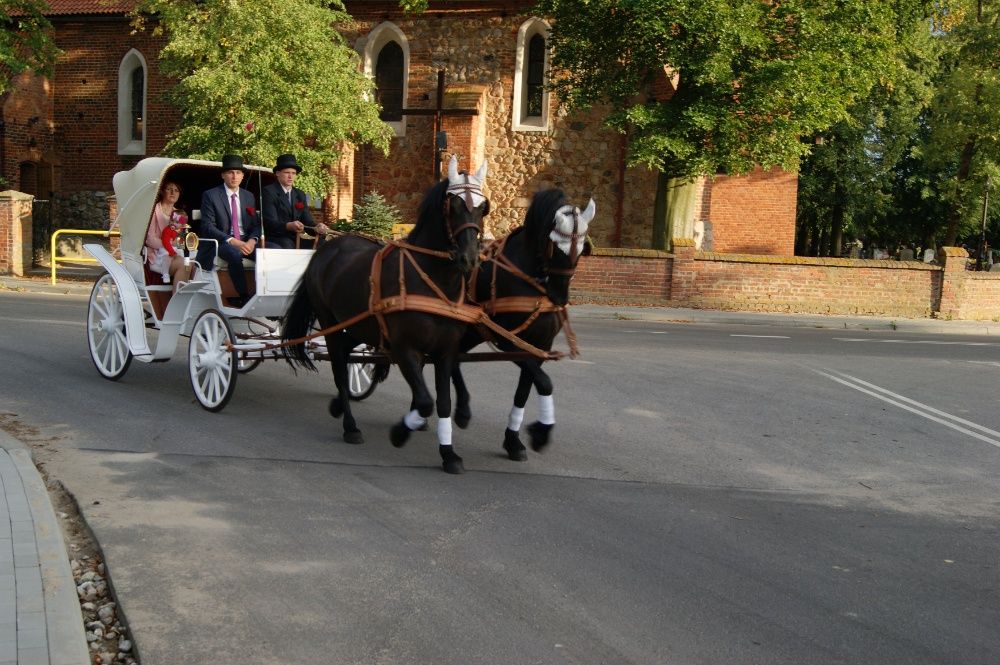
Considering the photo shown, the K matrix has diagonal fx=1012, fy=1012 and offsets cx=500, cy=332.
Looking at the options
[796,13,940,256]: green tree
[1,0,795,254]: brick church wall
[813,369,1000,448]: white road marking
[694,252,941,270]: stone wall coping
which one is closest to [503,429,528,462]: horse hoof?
[813,369,1000,448]: white road marking

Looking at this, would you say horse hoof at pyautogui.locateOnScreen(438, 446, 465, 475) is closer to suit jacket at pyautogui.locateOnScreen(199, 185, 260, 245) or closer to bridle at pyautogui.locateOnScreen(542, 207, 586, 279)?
bridle at pyautogui.locateOnScreen(542, 207, 586, 279)

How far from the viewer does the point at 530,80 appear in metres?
31.3

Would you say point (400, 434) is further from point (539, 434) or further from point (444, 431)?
point (539, 434)

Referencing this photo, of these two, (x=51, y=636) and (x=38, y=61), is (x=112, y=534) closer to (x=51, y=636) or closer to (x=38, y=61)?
(x=51, y=636)

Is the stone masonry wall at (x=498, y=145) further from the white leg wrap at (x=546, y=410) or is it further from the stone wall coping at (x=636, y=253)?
the white leg wrap at (x=546, y=410)

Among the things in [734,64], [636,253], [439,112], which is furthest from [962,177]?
[439,112]

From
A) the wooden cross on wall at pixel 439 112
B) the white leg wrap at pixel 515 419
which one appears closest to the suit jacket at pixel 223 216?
the white leg wrap at pixel 515 419

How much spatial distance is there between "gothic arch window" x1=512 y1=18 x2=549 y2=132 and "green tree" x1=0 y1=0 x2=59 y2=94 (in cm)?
1343

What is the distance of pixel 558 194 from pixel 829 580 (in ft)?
11.4

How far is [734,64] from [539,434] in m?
17.3

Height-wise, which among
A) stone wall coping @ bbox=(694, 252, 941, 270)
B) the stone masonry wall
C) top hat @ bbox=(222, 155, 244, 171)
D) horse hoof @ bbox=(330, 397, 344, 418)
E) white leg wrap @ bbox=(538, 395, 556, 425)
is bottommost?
horse hoof @ bbox=(330, 397, 344, 418)

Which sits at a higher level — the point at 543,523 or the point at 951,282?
the point at 951,282

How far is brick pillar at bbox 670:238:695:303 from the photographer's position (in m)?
25.0

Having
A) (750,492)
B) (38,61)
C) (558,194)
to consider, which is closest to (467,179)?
(558,194)
